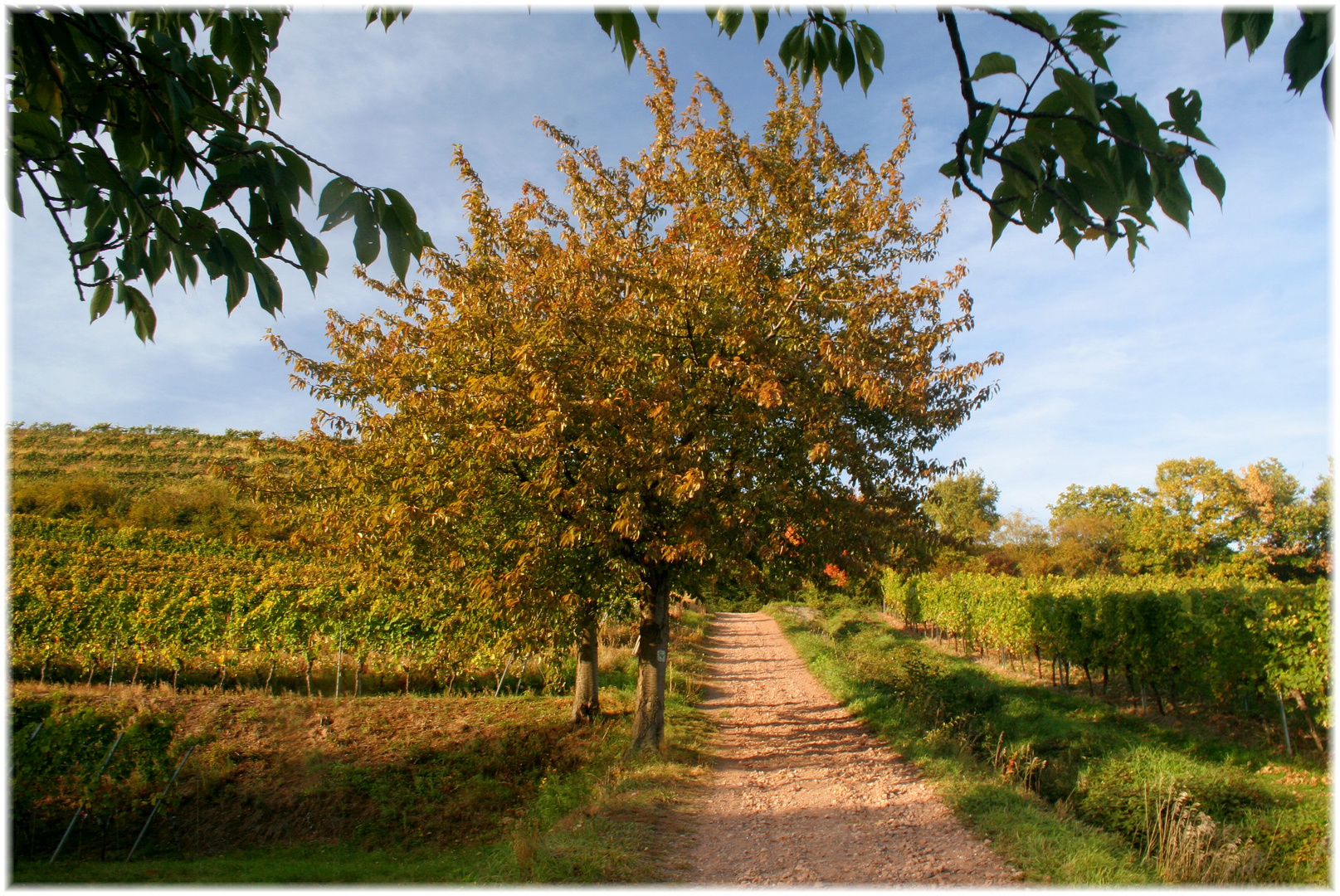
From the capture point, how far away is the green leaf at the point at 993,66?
5.44 ft

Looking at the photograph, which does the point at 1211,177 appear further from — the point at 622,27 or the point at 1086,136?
the point at 622,27

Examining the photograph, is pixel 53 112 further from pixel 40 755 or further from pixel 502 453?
pixel 40 755

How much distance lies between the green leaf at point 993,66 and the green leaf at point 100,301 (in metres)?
2.86

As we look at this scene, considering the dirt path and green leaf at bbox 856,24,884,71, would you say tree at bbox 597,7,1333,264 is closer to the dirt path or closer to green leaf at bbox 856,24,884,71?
green leaf at bbox 856,24,884,71

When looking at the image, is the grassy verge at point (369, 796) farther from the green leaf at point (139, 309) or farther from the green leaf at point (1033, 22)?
the green leaf at point (1033, 22)

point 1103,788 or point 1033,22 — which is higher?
point 1033,22

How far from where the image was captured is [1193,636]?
11.7 meters

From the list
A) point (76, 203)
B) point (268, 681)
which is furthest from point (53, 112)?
point (268, 681)

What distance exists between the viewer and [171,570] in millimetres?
22062

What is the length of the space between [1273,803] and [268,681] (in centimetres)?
1718

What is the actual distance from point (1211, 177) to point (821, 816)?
293 inches

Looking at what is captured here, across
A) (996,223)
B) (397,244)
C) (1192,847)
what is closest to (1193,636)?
(1192,847)

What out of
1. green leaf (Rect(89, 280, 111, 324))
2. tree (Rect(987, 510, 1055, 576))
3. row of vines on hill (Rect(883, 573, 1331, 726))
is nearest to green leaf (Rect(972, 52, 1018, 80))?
green leaf (Rect(89, 280, 111, 324))

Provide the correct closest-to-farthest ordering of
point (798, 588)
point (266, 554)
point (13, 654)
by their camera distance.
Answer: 1. point (798, 588)
2. point (13, 654)
3. point (266, 554)
